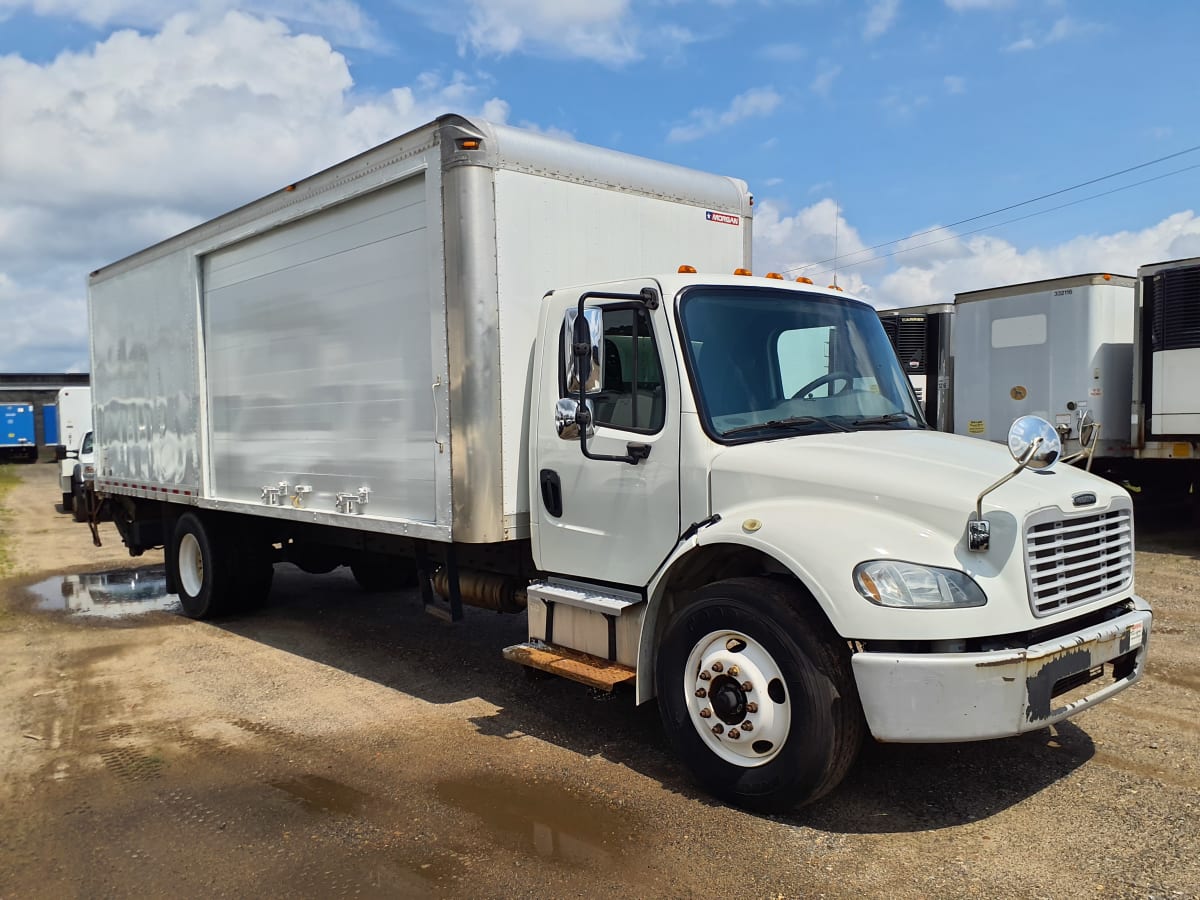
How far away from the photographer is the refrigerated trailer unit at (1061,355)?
1241 centimetres

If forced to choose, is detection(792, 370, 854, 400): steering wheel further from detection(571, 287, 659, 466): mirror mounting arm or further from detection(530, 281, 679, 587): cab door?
detection(571, 287, 659, 466): mirror mounting arm

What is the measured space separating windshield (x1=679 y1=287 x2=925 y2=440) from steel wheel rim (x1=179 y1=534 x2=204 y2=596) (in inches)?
246

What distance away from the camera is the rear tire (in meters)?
8.84

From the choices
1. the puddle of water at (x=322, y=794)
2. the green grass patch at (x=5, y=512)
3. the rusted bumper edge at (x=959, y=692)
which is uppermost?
the rusted bumper edge at (x=959, y=692)

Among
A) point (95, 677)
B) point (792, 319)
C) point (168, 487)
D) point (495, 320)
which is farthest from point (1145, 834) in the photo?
point (168, 487)

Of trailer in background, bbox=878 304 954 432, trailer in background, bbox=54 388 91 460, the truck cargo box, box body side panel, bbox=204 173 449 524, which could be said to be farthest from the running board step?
trailer in background, bbox=54 388 91 460

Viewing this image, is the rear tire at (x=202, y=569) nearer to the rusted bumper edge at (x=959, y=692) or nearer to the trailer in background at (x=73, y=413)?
the rusted bumper edge at (x=959, y=692)

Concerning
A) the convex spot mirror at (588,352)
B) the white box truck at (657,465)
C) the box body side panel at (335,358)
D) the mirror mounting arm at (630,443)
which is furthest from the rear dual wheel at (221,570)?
the convex spot mirror at (588,352)

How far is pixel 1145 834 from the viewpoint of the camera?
157 inches

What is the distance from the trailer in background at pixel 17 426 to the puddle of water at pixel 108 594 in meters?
36.3

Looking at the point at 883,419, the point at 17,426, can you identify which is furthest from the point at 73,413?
the point at 883,419

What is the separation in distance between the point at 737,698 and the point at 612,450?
1.44 m

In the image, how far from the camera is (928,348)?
1568 centimetres

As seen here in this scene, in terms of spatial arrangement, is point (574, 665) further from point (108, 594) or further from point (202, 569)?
point (108, 594)
